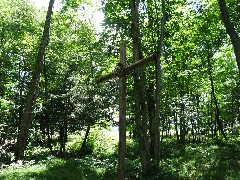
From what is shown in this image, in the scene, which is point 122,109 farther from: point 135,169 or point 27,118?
point 27,118

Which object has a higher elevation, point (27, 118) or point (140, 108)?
point (140, 108)

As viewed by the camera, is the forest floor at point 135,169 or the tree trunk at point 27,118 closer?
the forest floor at point 135,169

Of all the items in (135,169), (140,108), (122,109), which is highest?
(140,108)

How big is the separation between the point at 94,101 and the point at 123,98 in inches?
565

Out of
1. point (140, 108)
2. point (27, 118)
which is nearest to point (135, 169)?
point (140, 108)

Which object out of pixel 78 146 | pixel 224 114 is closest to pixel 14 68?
pixel 78 146

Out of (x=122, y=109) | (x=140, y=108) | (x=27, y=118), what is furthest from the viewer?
(x=27, y=118)

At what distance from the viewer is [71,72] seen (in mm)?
20797

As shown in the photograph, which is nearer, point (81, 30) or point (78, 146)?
point (78, 146)

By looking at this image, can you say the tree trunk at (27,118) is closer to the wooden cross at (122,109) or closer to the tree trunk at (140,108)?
the tree trunk at (140,108)

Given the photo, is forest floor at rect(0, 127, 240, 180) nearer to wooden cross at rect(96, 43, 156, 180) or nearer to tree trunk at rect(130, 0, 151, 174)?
tree trunk at rect(130, 0, 151, 174)

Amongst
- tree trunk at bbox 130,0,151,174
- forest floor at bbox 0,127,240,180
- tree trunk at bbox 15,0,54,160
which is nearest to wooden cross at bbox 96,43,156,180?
forest floor at bbox 0,127,240,180

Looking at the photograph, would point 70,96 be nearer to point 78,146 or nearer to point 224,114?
point 78,146

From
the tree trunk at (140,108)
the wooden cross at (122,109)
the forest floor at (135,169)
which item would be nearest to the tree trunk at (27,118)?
the forest floor at (135,169)
